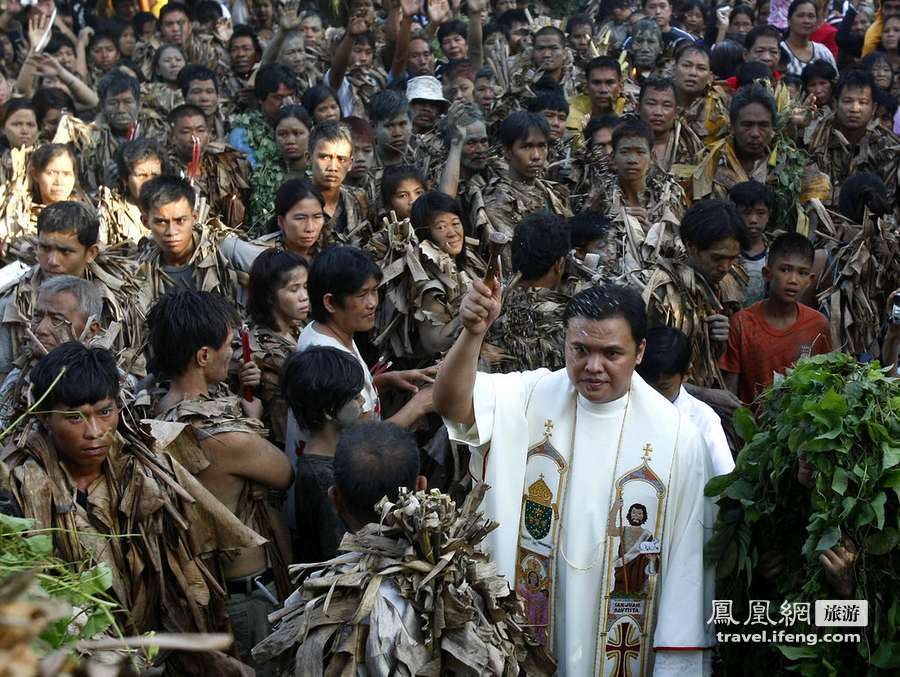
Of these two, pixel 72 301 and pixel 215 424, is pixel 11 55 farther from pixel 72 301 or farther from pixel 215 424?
pixel 215 424

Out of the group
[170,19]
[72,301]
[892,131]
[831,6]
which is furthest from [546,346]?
[831,6]

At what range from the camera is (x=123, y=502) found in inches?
162

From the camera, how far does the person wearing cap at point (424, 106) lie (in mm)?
10195

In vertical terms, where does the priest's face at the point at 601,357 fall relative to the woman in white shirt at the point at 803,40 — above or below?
below

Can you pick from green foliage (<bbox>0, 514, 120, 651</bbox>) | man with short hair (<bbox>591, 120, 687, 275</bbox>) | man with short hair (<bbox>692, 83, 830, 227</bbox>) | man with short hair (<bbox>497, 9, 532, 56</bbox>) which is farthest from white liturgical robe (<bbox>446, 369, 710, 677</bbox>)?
man with short hair (<bbox>497, 9, 532, 56</bbox>)

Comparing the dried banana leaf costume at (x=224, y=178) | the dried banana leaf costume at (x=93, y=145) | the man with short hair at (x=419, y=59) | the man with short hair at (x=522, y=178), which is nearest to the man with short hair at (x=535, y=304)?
the man with short hair at (x=522, y=178)

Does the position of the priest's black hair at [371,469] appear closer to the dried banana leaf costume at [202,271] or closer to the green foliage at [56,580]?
the green foliage at [56,580]

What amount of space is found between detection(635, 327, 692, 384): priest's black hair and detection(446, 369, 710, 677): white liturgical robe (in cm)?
73

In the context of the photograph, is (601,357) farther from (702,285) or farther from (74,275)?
(74,275)

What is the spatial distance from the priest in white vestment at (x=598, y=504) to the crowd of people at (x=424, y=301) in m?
0.01

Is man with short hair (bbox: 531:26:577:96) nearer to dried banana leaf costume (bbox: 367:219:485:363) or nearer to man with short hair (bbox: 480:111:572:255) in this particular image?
man with short hair (bbox: 480:111:572:255)

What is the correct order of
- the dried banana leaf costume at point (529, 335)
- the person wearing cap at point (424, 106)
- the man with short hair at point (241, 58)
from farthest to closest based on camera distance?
the man with short hair at point (241, 58), the person wearing cap at point (424, 106), the dried banana leaf costume at point (529, 335)

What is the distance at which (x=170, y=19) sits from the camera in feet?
44.0

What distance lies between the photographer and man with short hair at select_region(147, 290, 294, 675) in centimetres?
464
